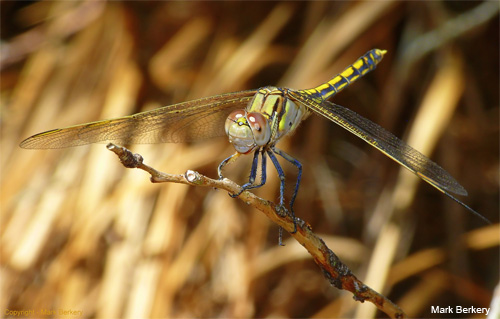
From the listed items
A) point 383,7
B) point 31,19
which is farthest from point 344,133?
point 31,19

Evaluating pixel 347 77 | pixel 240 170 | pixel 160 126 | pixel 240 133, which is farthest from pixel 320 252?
pixel 240 170

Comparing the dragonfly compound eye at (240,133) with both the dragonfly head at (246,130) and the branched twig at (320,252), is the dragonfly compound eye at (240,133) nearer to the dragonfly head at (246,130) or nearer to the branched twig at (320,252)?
the dragonfly head at (246,130)

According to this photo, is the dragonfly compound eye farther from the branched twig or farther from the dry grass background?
the dry grass background

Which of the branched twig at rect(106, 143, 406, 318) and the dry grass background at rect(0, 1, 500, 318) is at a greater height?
the dry grass background at rect(0, 1, 500, 318)

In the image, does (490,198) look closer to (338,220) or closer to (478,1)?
(338,220)

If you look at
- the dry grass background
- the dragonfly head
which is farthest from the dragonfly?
the dry grass background

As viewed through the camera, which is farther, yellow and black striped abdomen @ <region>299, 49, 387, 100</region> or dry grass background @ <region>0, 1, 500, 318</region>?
dry grass background @ <region>0, 1, 500, 318</region>
